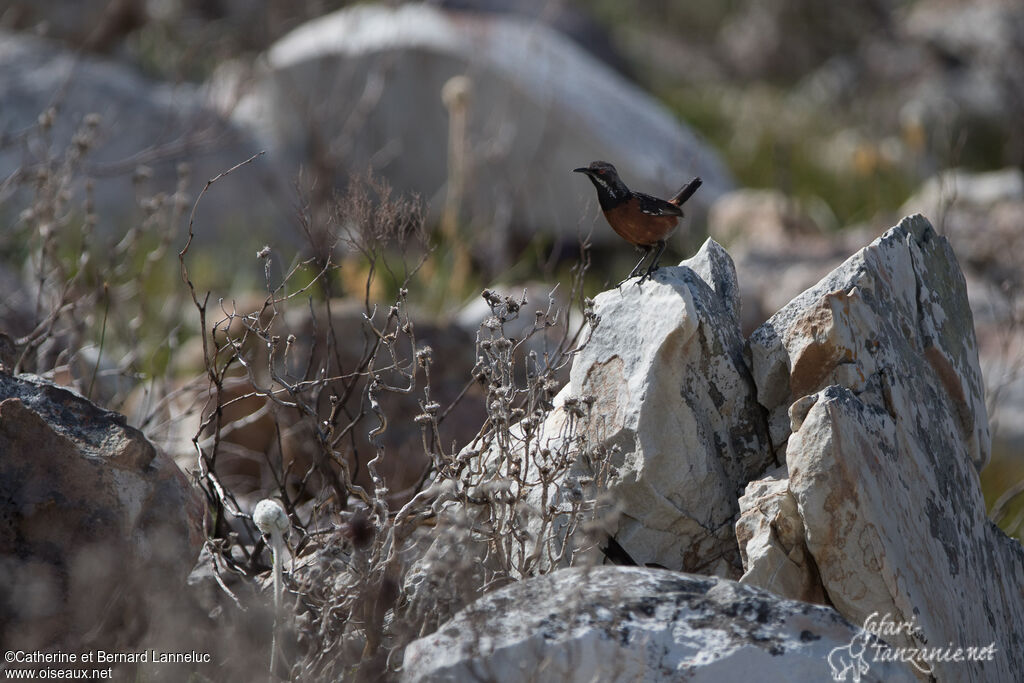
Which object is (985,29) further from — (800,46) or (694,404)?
(694,404)

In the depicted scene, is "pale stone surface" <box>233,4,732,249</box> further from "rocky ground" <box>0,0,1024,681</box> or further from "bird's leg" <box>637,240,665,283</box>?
"bird's leg" <box>637,240,665,283</box>

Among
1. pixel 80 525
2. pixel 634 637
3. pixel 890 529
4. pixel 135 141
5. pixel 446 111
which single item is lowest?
pixel 634 637

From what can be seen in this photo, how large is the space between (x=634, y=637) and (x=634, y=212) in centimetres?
128

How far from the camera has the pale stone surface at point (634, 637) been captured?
206 cm

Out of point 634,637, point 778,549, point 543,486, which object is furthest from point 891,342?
point 634,637

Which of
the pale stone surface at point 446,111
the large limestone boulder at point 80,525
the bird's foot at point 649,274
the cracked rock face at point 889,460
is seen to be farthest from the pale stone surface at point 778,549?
the pale stone surface at point 446,111

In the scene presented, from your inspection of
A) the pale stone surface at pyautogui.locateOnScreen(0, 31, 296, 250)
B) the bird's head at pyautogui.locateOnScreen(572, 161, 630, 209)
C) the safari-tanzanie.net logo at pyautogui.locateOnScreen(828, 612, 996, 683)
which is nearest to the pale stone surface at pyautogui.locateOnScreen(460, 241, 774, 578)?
the bird's head at pyautogui.locateOnScreen(572, 161, 630, 209)

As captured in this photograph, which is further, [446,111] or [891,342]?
[446,111]

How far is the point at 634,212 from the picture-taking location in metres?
3.00

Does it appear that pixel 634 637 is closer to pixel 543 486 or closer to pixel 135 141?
pixel 543 486

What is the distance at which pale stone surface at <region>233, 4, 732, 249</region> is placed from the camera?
8438mm

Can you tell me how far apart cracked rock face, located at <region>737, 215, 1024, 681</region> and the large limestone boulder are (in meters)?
1.40

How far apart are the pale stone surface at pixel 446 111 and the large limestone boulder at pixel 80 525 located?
5546 mm

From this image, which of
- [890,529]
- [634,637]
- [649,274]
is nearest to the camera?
[634,637]
